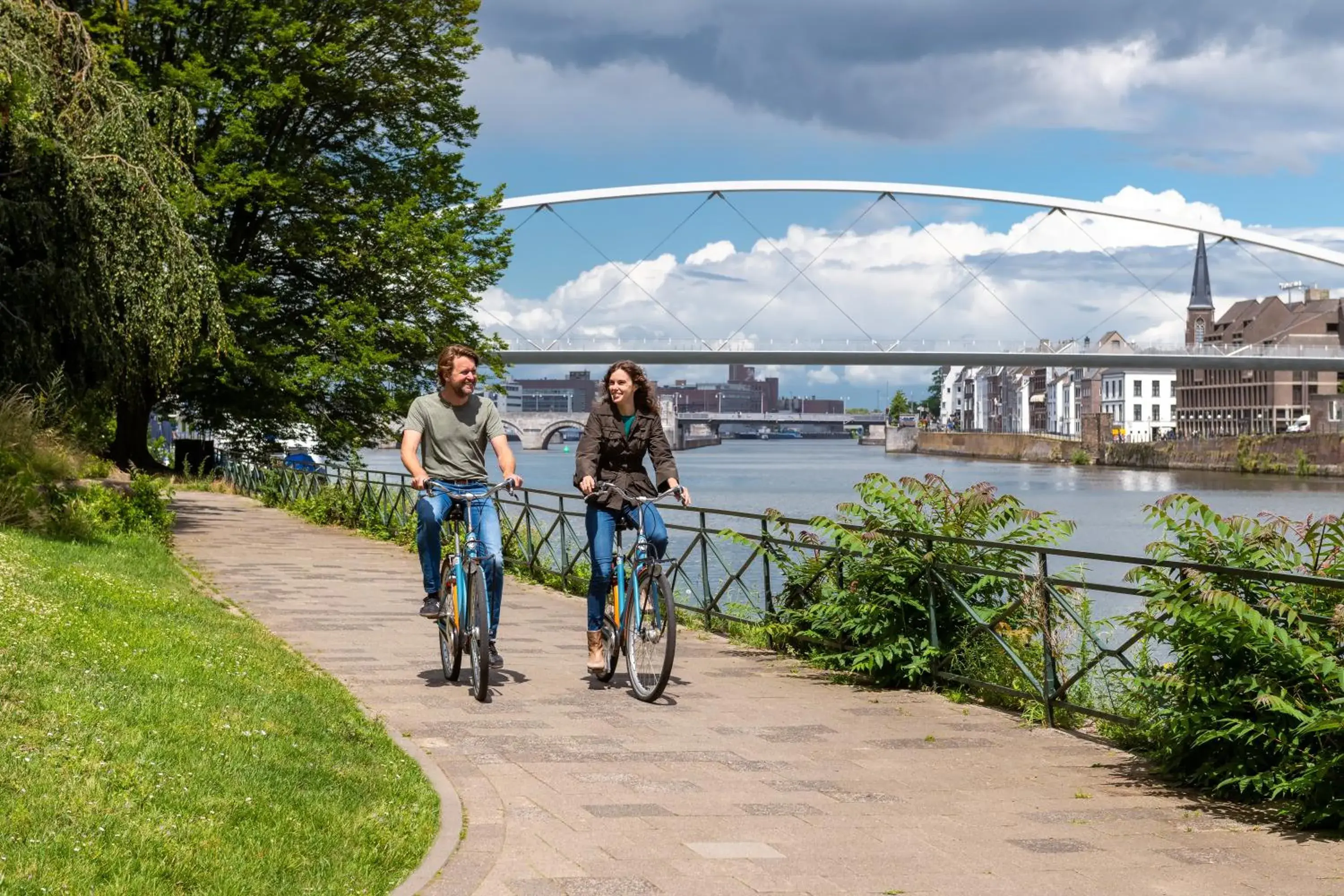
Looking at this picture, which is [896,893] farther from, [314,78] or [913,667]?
[314,78]

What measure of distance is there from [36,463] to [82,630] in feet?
22.2

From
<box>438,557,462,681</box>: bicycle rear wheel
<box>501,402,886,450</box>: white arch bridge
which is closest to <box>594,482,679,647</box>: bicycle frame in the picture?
<box>438,557,462,681</box>: bicycle rear wheel

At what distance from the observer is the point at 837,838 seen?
4906mm

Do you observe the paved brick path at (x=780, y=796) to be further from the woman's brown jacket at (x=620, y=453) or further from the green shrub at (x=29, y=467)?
the green shrub at (x=29, y=467)

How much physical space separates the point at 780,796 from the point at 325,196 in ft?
80.4

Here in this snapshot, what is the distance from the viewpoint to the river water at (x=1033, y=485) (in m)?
43.5

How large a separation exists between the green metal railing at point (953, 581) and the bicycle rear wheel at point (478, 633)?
1306 mm

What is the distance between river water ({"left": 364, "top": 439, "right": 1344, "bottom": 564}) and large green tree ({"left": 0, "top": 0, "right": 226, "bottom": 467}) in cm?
995

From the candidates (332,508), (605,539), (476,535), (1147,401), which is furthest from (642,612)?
(1147,401)

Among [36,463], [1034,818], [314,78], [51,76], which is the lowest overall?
[1034,818]

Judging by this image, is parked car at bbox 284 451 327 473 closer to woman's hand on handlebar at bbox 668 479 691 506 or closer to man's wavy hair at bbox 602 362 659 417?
man's wavy hair at bbox 602 362 659 417

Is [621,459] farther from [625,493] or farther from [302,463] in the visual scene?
[302,463]

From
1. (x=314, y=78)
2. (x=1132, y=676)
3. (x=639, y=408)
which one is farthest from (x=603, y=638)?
(x=314, y=78)

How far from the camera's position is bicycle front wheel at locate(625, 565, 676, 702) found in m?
7.28
